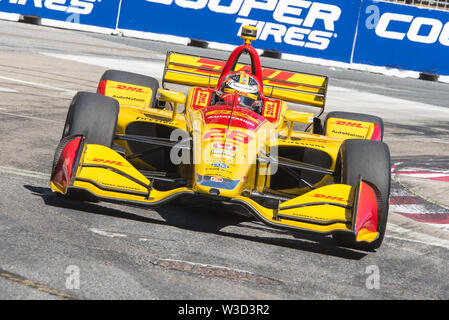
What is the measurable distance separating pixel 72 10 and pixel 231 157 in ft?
62.2

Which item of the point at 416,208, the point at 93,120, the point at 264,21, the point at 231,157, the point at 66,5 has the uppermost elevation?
the point at 264,21

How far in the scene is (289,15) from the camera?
23.9 meters

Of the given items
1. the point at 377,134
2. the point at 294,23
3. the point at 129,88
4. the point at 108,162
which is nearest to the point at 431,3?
the point at 294,23

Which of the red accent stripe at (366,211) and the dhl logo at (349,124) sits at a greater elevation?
the dhl logo at (349,124)

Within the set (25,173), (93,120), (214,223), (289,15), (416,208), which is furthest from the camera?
(289,15)

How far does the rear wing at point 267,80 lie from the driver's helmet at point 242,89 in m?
1.33

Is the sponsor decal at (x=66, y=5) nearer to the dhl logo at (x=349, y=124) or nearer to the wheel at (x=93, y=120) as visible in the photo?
the dhl logo at (x=349, y=124)

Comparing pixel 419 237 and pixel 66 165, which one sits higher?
pixel 66 165

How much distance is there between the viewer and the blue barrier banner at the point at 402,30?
24.0m

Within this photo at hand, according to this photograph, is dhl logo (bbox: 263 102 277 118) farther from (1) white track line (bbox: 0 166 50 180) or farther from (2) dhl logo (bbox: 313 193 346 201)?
(1) white track line (bbox: 0 166 50 180)

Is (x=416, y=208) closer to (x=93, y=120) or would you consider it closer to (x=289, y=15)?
(x=93, y=120)

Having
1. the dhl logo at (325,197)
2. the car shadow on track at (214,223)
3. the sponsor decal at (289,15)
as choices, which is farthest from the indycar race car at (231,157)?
the sponsor decal at (289,15)

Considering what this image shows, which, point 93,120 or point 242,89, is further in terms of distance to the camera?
point 242,89

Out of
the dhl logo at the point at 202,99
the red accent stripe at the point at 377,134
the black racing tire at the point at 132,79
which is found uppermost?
the black racing tire at the point at 132,79
